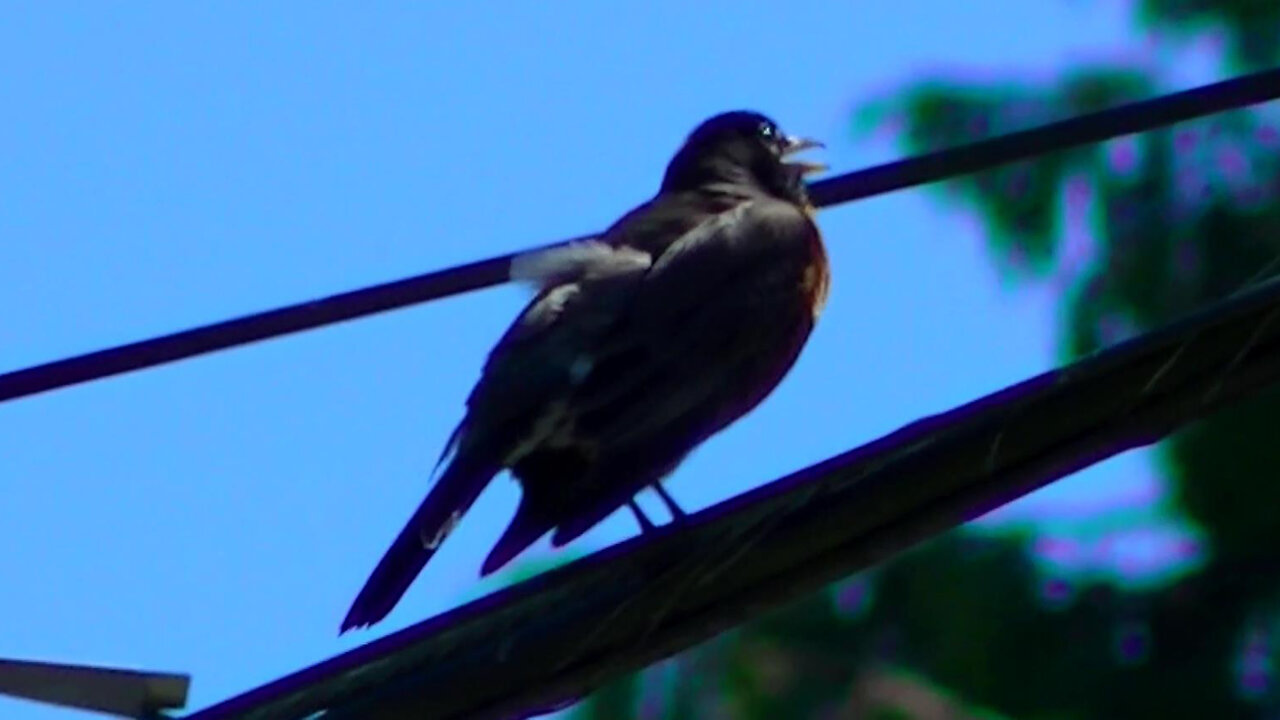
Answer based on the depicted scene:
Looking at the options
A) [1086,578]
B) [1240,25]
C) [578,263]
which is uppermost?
[1240,25]

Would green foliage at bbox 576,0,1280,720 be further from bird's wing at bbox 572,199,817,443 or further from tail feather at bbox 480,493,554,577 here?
tail feather at bbox 480,493,554,577

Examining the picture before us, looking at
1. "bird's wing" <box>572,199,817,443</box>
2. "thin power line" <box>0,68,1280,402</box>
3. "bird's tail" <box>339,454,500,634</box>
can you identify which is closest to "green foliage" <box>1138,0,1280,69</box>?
"bird's wing" <box>572,199,817,443</box>

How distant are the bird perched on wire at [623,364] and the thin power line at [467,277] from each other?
64 cm

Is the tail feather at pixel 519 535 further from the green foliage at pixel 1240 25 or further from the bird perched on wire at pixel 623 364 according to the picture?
the green foliage at pixel 1240 25

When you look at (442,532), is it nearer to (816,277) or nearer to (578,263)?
(578,263)

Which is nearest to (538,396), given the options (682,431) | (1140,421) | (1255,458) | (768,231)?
(682,431)

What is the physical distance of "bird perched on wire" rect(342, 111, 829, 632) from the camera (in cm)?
605

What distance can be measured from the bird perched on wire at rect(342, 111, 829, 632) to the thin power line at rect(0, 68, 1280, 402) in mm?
641

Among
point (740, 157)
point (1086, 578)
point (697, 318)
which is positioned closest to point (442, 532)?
point (697, 318)

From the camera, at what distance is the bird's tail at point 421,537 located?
5.58 metres

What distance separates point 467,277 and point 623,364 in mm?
1216

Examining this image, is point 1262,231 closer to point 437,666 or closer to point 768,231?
point 768,231

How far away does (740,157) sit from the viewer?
8.48 metres

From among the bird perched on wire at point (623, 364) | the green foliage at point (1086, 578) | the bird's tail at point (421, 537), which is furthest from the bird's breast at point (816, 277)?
the green foliage at point (1086, 578)
